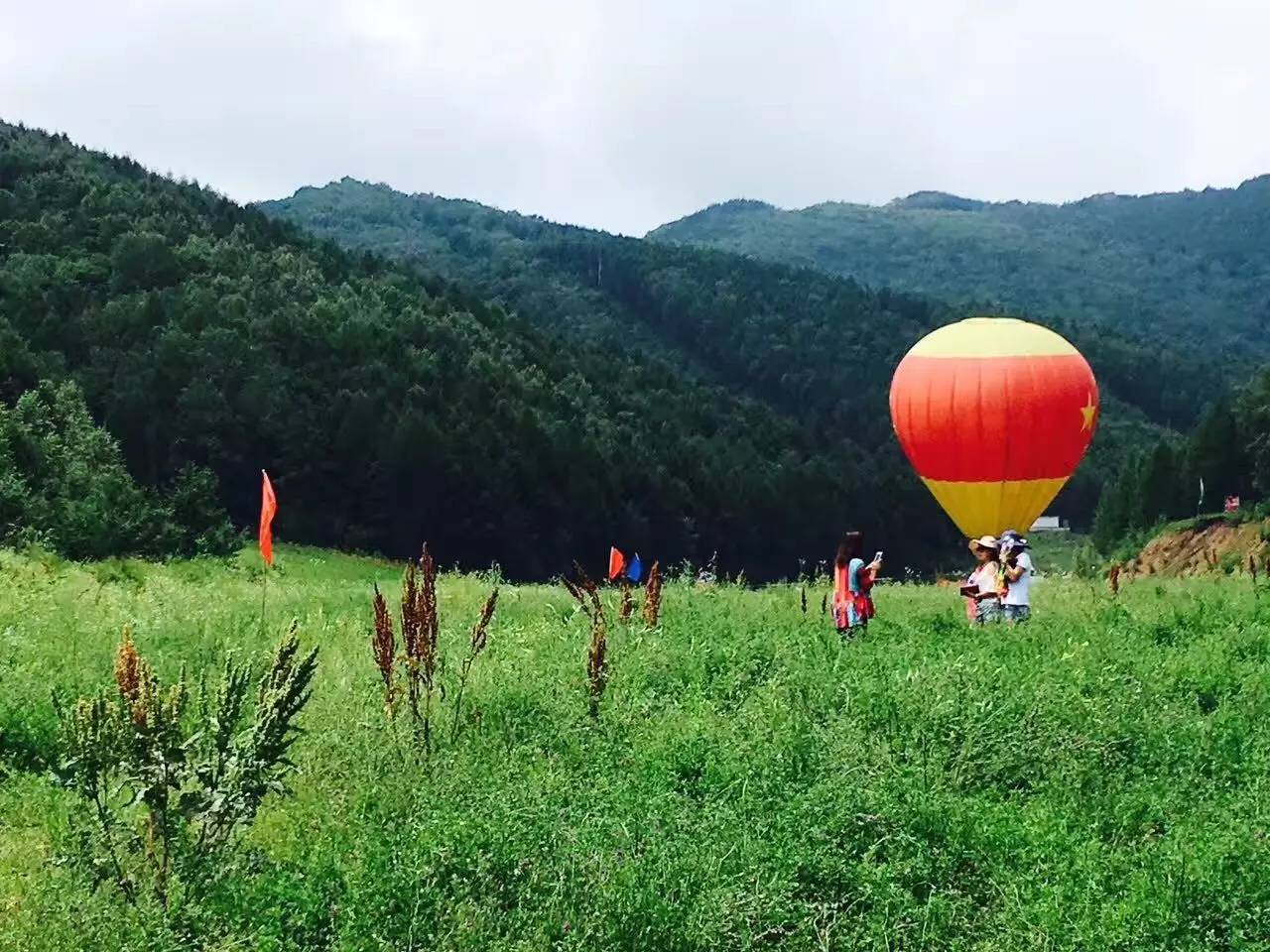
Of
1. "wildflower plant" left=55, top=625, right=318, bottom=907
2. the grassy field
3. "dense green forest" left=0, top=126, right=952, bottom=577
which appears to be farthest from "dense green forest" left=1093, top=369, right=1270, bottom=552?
"wildflower plant" left=55, top=625, right=318, bottom=907

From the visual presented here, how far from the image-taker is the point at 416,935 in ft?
19.6

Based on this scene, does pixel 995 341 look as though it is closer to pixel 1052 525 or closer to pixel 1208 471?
pixel 1208 471

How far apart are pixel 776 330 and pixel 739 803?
521 ft

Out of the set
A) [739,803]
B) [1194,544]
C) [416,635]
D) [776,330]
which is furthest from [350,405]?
[776,330]

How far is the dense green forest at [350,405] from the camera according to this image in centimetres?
6338

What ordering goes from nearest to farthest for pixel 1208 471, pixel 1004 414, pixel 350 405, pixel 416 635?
pixel 416 635
pixel 1004 414
pixel 350 405
pixel 1208 471

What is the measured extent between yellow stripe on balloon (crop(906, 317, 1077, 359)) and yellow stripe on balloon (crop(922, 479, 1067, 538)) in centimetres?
226

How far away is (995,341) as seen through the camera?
21375 millimetres

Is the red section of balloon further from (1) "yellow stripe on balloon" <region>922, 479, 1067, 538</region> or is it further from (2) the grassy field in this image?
(2) the grassy field

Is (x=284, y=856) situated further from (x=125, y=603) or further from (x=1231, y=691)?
(x=125, y=603)

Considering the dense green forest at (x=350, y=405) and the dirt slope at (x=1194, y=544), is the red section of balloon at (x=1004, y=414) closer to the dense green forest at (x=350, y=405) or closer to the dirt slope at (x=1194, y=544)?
the dirt slope at (x=1194, y=544)

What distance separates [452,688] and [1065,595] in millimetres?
9402

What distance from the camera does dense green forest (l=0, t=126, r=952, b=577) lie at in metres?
63.4

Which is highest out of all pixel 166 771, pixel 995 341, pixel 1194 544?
pixel 995 341
